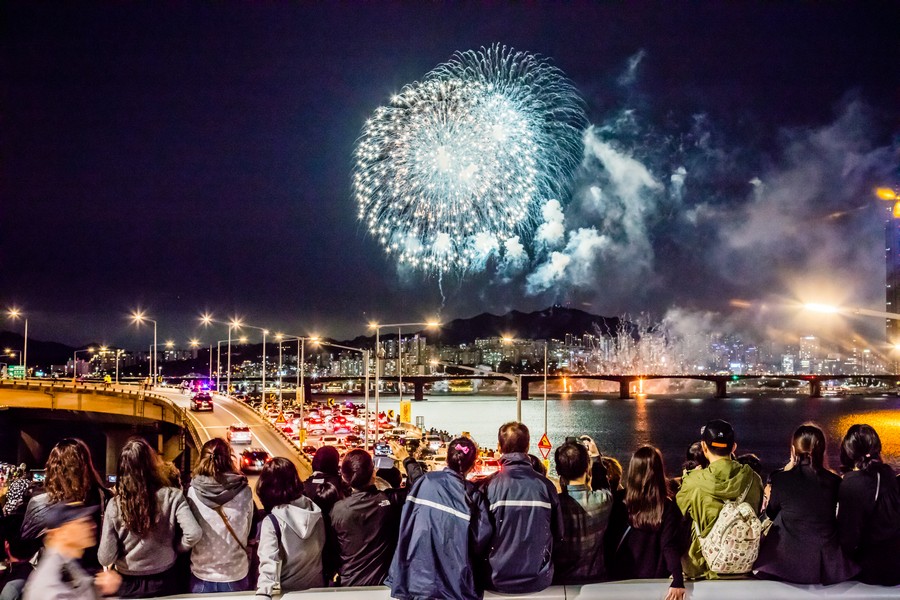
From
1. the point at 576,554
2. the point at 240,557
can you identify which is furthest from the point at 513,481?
the point at 240,557

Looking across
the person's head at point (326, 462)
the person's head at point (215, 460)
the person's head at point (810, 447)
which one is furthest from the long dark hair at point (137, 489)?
the person's head at point (810, 447)

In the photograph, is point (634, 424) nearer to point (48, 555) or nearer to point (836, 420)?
point (836, 420)

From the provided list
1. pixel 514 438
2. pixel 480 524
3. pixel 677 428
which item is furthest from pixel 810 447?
pixel 677 428

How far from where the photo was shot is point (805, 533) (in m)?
5.47

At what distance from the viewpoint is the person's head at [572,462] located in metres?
5.41

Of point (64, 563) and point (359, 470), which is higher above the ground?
point (359, 470)

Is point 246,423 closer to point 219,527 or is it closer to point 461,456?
point 219,527

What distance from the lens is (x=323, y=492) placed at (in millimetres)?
5996

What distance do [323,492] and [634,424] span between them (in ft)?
371

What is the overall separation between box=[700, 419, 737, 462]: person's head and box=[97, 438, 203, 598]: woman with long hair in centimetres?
369

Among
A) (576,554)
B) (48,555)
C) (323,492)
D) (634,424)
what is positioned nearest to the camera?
(48,555)

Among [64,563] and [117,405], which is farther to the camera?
[117,405]

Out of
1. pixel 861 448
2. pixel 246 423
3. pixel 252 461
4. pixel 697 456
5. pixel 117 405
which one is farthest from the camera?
pixel 117 405

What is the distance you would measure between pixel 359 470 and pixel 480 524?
3.54 feet
